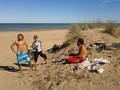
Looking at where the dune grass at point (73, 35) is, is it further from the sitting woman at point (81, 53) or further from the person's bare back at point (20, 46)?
the person's bare back at point (20, 46)

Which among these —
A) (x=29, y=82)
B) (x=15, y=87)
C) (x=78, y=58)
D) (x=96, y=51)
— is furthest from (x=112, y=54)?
(x=15, y=87)

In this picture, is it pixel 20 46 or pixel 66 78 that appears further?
pixel 20 46

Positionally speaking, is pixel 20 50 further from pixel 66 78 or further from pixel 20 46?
pixel 66 78

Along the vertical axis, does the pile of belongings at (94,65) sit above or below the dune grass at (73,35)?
below

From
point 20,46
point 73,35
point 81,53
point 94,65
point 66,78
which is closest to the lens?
point 66,78

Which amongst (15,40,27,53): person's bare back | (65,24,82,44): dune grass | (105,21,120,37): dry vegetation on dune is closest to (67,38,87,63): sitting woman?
(15,40,27,53): person's bare back

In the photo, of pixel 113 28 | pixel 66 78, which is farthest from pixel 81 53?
pixel 113 28

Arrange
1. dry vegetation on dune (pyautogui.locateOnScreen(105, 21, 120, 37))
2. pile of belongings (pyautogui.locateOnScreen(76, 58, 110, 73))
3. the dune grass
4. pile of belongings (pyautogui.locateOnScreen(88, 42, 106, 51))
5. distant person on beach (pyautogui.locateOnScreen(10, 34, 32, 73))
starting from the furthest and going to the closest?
1. dry vegetation on dune (pyautogui.locateOnScreen(105, 21, 120, 37))
2. the dune grass
3. pile of belongings (pyautogui.locateOnScreen(88, 42, 106, 51))
4. distant person on beach (pyautogui.locateOnScreen(10, 34, 32, 73))
5. pile of belongings (pyautogui.locateOnScreen(76, 58, 110, 73))

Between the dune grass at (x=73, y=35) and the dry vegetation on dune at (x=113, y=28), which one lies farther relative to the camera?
the dry vegetation on dune at (x=113, y=28)

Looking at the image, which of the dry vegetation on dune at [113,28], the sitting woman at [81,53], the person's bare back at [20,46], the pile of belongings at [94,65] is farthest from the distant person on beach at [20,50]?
the dry vegetation on dune at [113,28]

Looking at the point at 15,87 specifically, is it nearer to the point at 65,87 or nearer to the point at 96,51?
the point at 65,87

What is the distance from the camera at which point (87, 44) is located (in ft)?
28.0

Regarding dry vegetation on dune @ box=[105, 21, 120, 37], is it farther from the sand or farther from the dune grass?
the sand

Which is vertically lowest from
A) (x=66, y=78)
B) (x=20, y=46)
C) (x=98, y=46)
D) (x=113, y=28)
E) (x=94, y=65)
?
(x=66, y=78)
